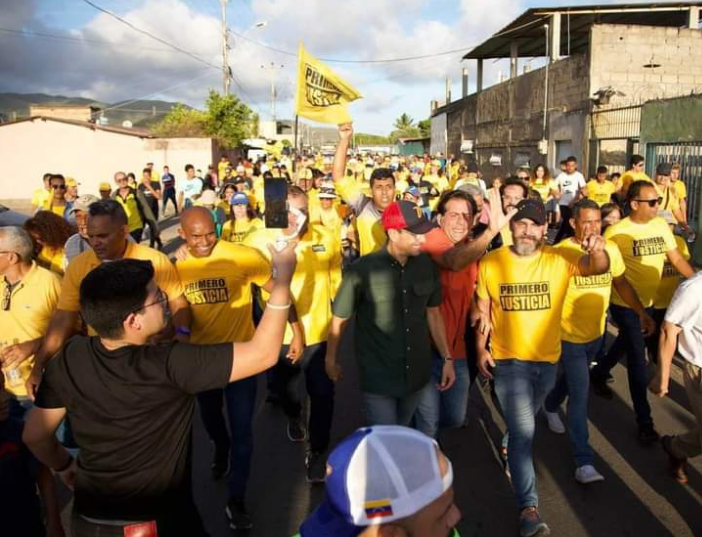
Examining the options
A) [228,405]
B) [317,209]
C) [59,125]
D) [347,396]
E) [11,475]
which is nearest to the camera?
[11,475]

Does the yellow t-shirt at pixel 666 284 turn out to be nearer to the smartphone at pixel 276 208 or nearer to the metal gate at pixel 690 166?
the smartphone at pixel 276 208

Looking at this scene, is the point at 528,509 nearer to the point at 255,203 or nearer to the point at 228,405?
the point at 228,405

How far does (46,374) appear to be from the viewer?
2.16 m

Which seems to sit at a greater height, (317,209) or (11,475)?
(317,209)

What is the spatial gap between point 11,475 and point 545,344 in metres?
2.83

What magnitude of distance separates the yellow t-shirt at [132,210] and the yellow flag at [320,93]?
19.9ft

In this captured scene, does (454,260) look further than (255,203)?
No

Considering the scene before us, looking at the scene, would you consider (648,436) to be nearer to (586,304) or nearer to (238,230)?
(586,304)

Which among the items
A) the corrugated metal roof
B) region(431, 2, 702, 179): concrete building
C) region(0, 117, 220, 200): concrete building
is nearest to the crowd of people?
region(431, 2, 702, 179): concrete building

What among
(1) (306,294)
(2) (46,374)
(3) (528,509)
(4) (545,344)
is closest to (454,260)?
(4) (545,344)

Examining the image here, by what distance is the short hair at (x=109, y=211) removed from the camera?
3519mm

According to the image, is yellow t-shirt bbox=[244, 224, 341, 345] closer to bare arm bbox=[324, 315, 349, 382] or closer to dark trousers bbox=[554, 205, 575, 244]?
bare arm bbox=[324, 315, 349, 382]

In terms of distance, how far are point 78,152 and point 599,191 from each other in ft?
82.4

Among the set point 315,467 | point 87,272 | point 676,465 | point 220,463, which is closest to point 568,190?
point 676,465
